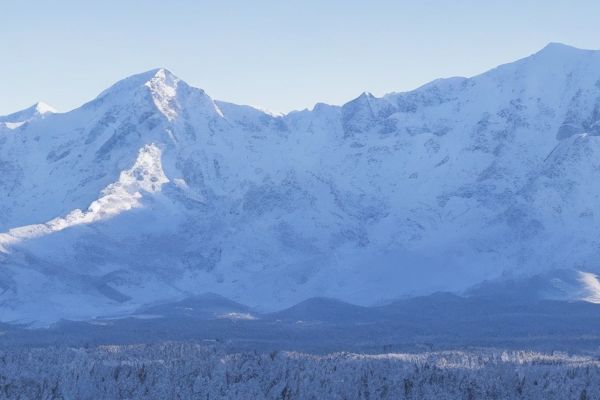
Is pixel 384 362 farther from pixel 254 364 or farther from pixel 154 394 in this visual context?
pixel 154 394

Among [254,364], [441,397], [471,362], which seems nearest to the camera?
[441,397]

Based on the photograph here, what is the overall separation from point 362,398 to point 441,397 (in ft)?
23.0

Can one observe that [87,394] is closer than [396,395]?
Yes

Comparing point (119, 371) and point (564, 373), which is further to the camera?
point (564, 373)

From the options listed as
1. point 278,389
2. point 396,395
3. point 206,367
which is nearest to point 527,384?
point 396,395

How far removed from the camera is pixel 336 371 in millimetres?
152875

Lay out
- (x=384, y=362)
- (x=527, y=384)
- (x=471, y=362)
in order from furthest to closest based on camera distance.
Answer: (x=471, y=362) < (x=384, y=362) < (x=527, y=384)

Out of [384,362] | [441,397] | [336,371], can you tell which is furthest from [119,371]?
[384,362]

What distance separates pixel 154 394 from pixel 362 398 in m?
19.0

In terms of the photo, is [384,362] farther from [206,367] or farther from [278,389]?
[278,389]

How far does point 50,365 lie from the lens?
502 ft

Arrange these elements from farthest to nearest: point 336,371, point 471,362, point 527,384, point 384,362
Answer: point 471,362 → point 384,362 → point 336,371 → point 527,384

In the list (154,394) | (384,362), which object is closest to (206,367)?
(384,362)

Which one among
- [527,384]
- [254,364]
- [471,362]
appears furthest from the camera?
[471,362]
